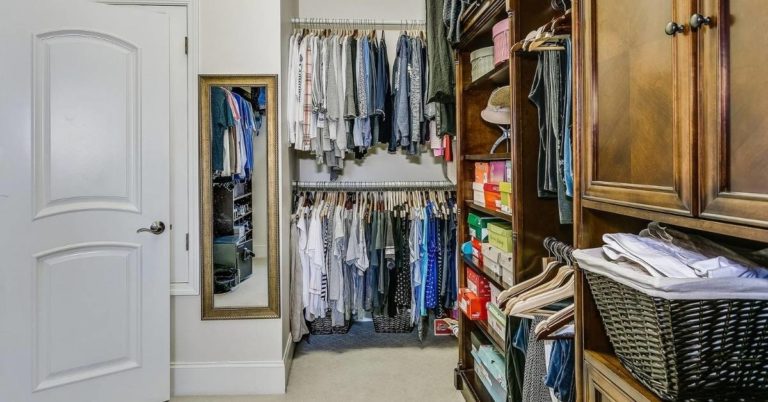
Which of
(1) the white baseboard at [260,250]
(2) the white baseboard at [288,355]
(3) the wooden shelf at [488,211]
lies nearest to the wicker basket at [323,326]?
(2) the white baseboard at [288,355]

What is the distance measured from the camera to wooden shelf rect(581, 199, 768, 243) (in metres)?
0.62

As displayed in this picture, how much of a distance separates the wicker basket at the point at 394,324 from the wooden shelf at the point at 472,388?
0.85 meters

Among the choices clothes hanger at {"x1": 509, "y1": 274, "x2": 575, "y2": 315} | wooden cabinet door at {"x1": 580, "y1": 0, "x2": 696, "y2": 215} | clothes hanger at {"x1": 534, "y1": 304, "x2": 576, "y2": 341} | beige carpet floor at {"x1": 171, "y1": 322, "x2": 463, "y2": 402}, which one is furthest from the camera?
beige carpet floor at {"x1": 171, "y1": 322, "x2": 463, "y2": 402}

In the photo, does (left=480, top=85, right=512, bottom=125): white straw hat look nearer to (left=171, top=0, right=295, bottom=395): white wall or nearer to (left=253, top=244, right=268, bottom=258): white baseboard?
(left=171, top=0, right=295, bottom=395): white wall

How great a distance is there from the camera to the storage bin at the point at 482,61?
1.99m

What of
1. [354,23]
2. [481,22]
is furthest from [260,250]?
[354,23]

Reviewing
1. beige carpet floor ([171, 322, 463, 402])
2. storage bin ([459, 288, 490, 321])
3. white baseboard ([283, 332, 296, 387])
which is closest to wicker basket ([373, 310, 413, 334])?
beige carpet floor ([171, 322, 463, 402])

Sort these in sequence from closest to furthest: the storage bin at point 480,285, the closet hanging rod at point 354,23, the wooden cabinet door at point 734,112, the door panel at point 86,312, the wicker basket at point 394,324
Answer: the wooden cabinet door at point 734,112 < the door panel at point 86,312 < the storage bin at point 480,285 < the closet hanging rod at point 354,23 < the wicker basket at point 394,324

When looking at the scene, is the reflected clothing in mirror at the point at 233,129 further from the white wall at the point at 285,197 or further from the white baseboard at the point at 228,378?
the white baseboard at the point at 228,378

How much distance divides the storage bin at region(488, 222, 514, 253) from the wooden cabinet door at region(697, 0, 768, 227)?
1.07 metres

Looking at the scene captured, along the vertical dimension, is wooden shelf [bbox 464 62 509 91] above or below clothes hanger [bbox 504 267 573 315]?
above

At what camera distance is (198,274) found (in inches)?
96.7

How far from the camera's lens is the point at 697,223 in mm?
718

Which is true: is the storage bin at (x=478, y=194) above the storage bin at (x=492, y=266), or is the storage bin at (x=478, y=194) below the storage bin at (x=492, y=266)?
above
